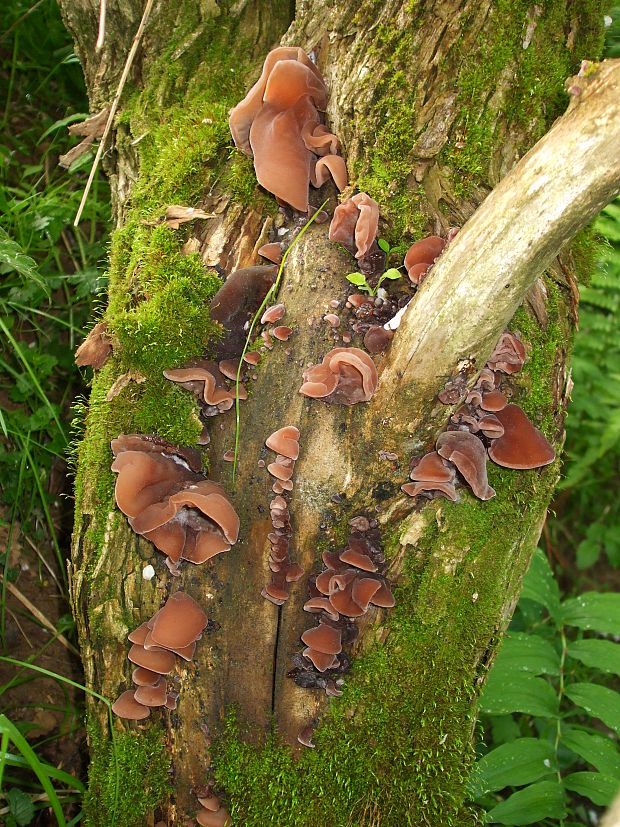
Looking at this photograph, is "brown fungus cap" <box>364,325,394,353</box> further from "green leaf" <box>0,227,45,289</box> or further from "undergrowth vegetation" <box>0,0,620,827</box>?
"green leaf" <box>0,227,45,289</box>

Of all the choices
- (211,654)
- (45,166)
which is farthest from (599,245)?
(45,166)

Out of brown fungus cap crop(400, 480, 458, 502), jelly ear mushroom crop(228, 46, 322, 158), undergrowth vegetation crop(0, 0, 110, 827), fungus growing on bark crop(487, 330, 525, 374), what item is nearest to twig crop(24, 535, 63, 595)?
undergrowth vegetation crop(0, 0, 110, 827)

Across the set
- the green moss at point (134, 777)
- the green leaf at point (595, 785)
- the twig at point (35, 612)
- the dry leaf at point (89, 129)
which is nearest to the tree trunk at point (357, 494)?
the green moss at point (134, 777)

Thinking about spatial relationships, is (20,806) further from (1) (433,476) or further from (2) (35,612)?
(1) (433,476)

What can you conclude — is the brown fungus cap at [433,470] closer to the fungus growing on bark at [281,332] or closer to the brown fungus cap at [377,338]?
the brown fungus cap at [377,338]

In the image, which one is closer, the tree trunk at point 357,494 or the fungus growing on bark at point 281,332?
the tree trunk at point 357,494

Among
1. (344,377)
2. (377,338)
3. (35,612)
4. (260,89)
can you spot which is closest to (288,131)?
(260,89)
